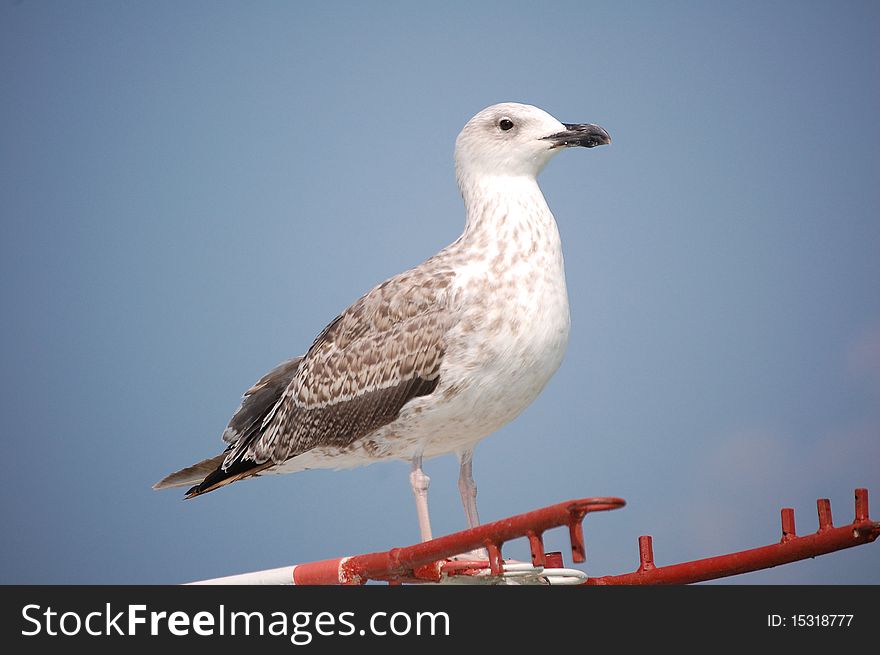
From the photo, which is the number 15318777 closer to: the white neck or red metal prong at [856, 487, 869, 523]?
red metal prong at [856, 487, 869, 523]

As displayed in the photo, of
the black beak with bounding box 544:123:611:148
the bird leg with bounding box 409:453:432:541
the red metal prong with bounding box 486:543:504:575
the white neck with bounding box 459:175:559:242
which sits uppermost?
the black beak with bounding box 544:123:611:148

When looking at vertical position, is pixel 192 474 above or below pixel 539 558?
above

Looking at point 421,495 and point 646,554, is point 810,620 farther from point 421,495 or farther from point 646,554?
point 421,495

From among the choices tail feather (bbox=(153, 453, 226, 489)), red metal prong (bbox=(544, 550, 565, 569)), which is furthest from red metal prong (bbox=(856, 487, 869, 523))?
tail feather (bbox=(153, 453, 226, 489))

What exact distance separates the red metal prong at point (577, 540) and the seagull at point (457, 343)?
1.21 metres

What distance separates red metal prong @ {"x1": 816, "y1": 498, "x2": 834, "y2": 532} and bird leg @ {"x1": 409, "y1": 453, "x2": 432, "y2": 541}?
154cm

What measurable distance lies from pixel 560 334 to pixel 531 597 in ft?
4.10

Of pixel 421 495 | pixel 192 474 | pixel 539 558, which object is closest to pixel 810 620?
pixel 539 558

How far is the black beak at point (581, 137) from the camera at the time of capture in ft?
15.0

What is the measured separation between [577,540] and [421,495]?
141 cm

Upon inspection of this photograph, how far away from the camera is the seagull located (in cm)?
434

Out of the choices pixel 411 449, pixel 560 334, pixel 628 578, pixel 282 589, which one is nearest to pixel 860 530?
pixel 628 578

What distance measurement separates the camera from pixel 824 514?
4.26 metres

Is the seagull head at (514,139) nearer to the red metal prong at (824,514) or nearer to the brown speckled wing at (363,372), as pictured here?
the brown speckled wing at (363,372)
